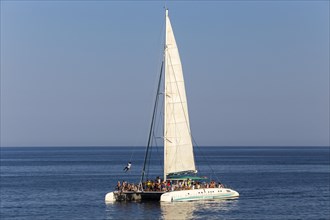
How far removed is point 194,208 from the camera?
74.8 metres

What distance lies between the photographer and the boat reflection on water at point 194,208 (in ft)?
230

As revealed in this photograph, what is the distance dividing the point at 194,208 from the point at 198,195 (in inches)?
188

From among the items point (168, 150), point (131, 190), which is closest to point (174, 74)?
point (168, 150)

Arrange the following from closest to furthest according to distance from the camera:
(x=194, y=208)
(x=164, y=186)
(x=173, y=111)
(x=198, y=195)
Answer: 1. (x=194, y=208)
2. (x=198, y=195)
3. (x=164, y=186)
4. (x=173, y=111)

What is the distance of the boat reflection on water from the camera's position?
70.1 meters

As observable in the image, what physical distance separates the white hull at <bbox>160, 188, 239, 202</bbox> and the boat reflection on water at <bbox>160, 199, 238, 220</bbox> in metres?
0.43

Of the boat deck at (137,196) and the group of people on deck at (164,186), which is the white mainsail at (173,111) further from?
the boat deck at (137,196)

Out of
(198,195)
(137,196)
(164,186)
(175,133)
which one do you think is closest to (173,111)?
(175,133)

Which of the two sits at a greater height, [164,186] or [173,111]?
[173,111]

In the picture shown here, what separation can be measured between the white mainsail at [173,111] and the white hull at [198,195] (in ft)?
12.8

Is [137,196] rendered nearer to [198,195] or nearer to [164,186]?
[164,186]

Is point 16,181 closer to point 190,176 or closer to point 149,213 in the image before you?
point 190,176

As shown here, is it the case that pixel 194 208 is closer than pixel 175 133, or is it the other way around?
pixel 194 208

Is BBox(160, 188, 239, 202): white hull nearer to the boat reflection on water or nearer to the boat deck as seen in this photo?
the boat reflection on water
